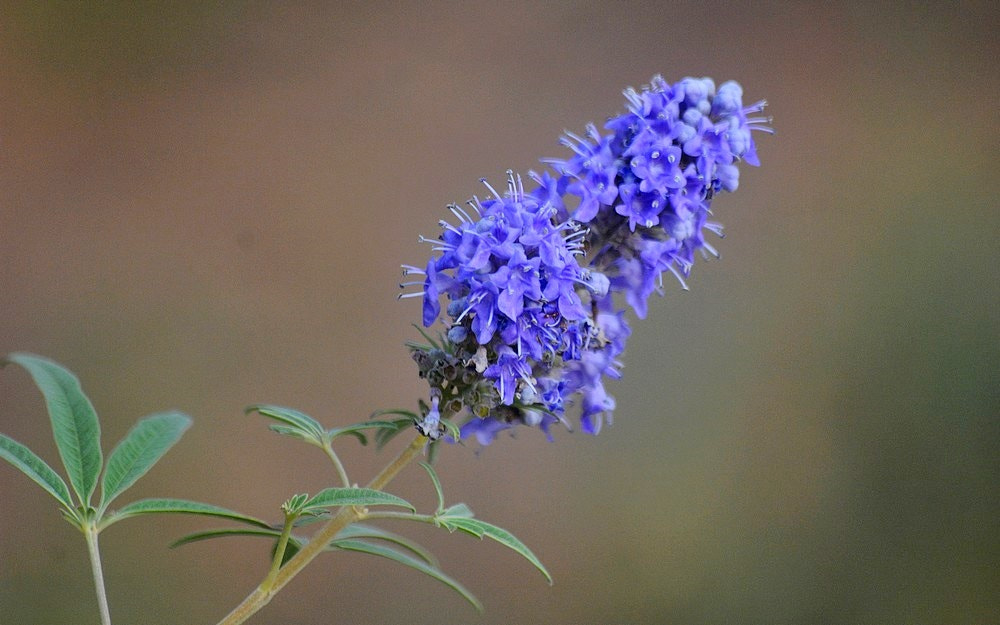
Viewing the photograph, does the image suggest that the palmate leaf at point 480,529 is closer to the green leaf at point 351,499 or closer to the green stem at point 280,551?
the green leaf at point 351,499

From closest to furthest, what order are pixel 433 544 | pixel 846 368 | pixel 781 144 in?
pixel 433 544 → pixel 846 368 → pixel 781 144

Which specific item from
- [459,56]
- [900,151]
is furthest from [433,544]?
[900,151]

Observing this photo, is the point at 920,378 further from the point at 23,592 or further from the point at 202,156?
the point at 23,592

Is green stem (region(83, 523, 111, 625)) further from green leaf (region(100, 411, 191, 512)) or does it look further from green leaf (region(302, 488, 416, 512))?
green leaf (region(302, 488, 416, 512))

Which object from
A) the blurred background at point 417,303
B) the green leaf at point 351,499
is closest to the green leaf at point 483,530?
the green leaf at point 351,499

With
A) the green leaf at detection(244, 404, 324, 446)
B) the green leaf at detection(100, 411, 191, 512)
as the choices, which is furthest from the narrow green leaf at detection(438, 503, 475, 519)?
the green leaf at detection(100, 411, 191, 512)

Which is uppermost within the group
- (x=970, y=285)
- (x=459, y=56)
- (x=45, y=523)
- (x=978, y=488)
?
(x=459, y=56)
